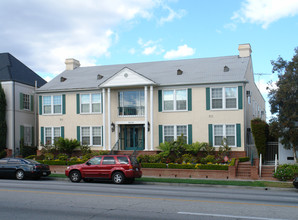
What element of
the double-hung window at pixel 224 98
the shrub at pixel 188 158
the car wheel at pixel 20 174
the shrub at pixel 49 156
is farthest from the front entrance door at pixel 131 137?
the car wheel at pixel 20 174

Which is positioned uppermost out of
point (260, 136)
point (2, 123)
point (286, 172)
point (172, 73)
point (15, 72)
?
point (15, 72)

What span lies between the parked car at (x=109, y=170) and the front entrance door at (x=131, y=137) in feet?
31.8

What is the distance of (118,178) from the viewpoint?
19203mm

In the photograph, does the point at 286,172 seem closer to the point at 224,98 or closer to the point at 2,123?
the point at 224,98

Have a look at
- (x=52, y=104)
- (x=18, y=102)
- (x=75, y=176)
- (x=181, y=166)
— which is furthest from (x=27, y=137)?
(x=181, y=166)

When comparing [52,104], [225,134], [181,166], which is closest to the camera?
[181,166]

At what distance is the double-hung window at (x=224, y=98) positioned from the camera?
87.3 ft

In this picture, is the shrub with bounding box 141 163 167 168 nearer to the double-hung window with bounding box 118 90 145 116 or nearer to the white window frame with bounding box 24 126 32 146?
the double-hung window with bounding box 118 90 145 116

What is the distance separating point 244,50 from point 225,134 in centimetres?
817

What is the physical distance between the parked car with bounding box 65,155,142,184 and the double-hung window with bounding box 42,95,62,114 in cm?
1206

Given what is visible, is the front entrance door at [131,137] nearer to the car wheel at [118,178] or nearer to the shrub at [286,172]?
the car wheel at [118,178]

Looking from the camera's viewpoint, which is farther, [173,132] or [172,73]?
[172,73]

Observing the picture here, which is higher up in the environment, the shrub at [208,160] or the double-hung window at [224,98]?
the double-hung window at [224,98]

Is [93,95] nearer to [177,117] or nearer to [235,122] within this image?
[177,117]
